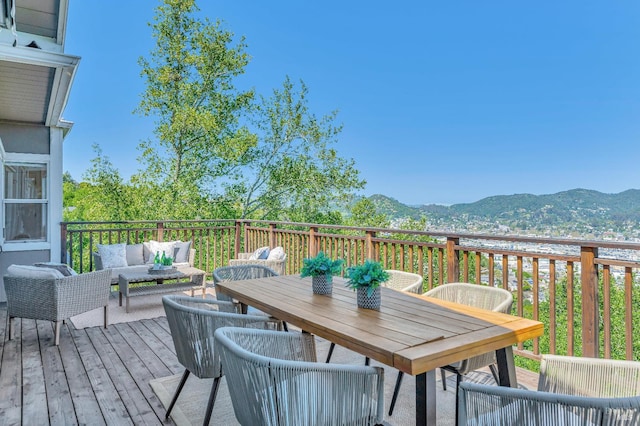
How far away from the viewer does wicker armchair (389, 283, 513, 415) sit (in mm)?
2105

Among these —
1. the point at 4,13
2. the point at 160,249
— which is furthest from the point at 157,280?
the point at 4,13

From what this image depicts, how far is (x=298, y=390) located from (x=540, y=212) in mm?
8793

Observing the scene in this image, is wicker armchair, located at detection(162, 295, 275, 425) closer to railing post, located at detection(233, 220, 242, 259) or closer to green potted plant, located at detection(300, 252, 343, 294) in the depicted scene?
green potted plant, located at detection(300, 252, 343, 294)

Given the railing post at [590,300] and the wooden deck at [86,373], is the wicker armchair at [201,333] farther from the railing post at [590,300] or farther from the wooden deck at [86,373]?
the railing post at [590,300]

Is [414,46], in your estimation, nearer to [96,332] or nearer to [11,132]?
[11,132]

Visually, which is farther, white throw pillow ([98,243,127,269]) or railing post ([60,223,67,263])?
railing post ([60,223,67,263])

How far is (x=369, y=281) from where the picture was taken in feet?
6.72

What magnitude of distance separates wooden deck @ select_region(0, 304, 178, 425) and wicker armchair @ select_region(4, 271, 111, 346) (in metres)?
0.27

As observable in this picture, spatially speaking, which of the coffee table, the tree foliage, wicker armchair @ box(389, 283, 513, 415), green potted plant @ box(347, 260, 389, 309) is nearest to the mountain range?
the tree foliage

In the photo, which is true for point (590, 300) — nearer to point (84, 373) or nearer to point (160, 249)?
point (84, 373)

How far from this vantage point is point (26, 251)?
219 inches

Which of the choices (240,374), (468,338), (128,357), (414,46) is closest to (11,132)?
(128,357)

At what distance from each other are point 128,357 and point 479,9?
2083cm

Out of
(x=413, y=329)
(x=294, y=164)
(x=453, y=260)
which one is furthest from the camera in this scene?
(x=294, y=164)
